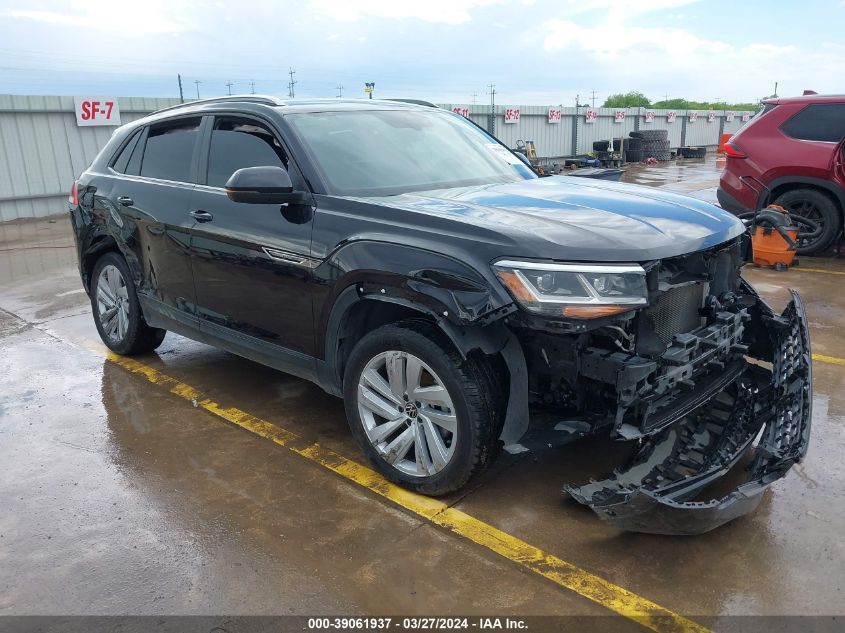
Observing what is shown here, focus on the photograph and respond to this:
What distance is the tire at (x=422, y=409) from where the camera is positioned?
2.93 m

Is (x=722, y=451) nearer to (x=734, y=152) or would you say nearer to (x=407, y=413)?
(x=407, y=413)

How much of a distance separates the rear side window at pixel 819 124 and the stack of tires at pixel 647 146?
1679 centimetres

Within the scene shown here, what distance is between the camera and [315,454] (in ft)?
12.4

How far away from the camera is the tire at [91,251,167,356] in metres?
5.05

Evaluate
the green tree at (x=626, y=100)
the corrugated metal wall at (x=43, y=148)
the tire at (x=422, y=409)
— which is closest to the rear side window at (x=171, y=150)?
the tire at (x=422, y=409)

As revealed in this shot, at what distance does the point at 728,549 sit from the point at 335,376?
194 centimetres

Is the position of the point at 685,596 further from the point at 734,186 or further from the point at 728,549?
the point at 734,186

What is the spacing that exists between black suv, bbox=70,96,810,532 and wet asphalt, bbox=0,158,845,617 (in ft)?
0.86

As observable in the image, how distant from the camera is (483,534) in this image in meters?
3.01

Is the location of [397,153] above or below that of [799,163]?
above

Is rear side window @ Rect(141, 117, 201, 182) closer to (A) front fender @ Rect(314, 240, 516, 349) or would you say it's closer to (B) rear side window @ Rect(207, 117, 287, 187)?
(B) rear side window @ Rect(207, 117, 287, 187)

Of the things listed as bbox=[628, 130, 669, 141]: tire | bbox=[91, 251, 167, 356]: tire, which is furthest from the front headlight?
bbox=[628, 130, 669, 141]: tire

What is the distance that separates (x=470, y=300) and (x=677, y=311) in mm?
988

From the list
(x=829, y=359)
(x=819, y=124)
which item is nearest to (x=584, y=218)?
(x=829, y=359)
